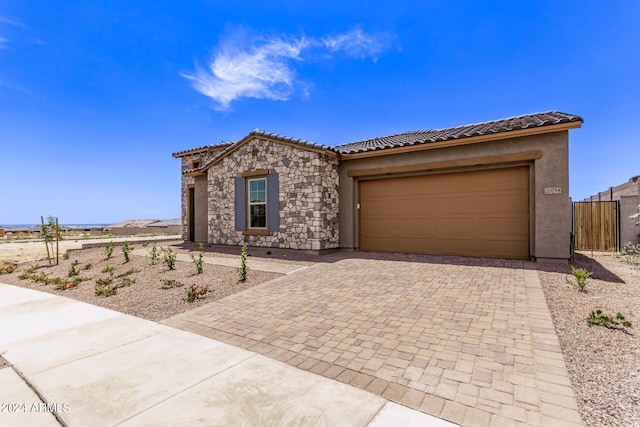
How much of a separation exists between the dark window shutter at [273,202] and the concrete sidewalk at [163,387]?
731 centimetres

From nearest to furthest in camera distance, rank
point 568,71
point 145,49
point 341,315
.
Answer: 1. point 341,315
2. point 568,71
3. point 145,49

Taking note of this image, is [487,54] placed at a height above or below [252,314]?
above

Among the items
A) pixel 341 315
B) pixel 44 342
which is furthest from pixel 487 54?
pixel 44 342

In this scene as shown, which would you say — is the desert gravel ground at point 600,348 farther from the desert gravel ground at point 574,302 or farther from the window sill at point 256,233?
the window sill at point 256,233

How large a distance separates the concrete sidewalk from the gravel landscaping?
4.37 feet

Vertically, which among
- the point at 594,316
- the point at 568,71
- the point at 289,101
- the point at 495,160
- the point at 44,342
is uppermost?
the point at 289,101

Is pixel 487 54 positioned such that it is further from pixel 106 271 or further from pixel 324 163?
pixel 106 271

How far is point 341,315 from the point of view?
4551mm

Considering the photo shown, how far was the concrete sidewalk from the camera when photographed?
2275 mm

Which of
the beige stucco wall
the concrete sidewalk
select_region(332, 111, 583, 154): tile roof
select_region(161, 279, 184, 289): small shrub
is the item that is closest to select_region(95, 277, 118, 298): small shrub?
select_region(161, 279, 184, 289): small shrub

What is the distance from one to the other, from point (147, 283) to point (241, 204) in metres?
5.55

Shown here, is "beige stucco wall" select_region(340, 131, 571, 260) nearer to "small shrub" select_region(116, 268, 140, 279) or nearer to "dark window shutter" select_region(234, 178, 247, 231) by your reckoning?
"dark window shutter" select_region(234, 178, 247, 231)

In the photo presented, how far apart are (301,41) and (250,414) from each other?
11.9 metres

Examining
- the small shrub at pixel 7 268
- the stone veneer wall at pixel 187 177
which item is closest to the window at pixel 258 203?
the stone veneer wall at pixel 187 177
